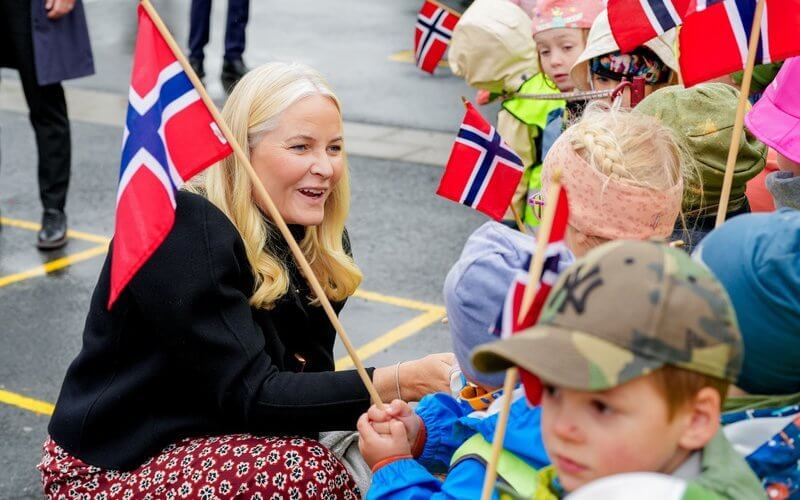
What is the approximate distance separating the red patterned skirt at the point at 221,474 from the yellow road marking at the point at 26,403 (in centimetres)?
187

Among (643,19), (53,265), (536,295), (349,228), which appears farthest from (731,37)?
(53,265)

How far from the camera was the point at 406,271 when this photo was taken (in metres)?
6.32

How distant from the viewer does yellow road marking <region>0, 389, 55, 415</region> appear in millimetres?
4676

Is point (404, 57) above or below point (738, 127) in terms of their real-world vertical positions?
below

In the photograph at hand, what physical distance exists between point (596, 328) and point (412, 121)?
812 cm

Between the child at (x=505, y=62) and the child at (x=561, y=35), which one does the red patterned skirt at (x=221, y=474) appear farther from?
the child at (x=505, y=62)

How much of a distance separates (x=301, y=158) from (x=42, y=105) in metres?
A: 3.76

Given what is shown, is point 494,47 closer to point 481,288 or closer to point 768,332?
point 481,288

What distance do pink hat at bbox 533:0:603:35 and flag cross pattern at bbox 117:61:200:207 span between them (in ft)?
8.42

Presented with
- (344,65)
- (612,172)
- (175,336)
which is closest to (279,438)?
(175,336)

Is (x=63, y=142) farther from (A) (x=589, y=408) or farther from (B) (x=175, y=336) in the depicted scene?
(A) (x=589, y=408)

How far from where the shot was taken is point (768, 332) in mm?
2021

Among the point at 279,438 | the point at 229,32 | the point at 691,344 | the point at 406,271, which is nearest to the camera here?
the point at 691,344

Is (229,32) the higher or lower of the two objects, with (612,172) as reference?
lower
